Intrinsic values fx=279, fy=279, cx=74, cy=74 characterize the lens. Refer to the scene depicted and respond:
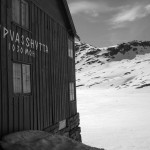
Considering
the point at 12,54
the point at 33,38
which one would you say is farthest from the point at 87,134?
the point at 12,54

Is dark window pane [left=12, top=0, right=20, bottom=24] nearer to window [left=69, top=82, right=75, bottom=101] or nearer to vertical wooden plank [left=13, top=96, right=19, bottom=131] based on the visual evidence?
vertical wooden plank [left=13, top=96, right=19, bottom=131]

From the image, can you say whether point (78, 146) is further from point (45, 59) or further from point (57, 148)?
point (45, 59)

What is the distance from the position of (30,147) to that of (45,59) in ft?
18.0

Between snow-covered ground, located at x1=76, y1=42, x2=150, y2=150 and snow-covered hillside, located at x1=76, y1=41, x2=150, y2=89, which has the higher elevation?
snow-covered hillside, located at x1=76, y1=41, x2=150, y2=89

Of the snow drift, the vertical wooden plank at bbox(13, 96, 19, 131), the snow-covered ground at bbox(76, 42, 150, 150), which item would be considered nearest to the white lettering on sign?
the vertical wooden plank at bbox(13, 96, 19, 131)

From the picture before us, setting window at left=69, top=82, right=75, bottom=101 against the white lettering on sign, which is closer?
the white lettering on sign

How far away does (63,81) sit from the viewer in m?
15.8

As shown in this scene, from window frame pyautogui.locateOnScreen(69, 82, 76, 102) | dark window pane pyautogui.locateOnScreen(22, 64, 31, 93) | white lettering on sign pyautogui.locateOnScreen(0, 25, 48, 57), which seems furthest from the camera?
window frame pyautogui.locateOnScreen(69, 82, 76, 102)

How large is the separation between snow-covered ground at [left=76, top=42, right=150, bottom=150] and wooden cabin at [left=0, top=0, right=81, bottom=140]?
3460mm

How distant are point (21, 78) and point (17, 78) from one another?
0.28 m

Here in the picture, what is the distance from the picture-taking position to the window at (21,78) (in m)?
10.6

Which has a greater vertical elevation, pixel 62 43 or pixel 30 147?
pixel 62 43

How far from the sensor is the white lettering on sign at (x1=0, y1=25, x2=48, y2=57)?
1013 cm

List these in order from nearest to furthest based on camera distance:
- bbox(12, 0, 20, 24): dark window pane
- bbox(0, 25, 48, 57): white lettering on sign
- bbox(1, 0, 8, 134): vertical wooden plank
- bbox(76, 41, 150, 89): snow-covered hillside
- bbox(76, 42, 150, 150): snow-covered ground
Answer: bbox(1, 0, 8, 134): vertical wooden plank, bbox(0, 25, 48, 57): white lettering on sign, bbox(12, 0, 20, 24): dark window pane, bbox(76, 42, 150, 150): snow-covered ground, bbox(76, 41, 150, 89): snow-covered hillside
